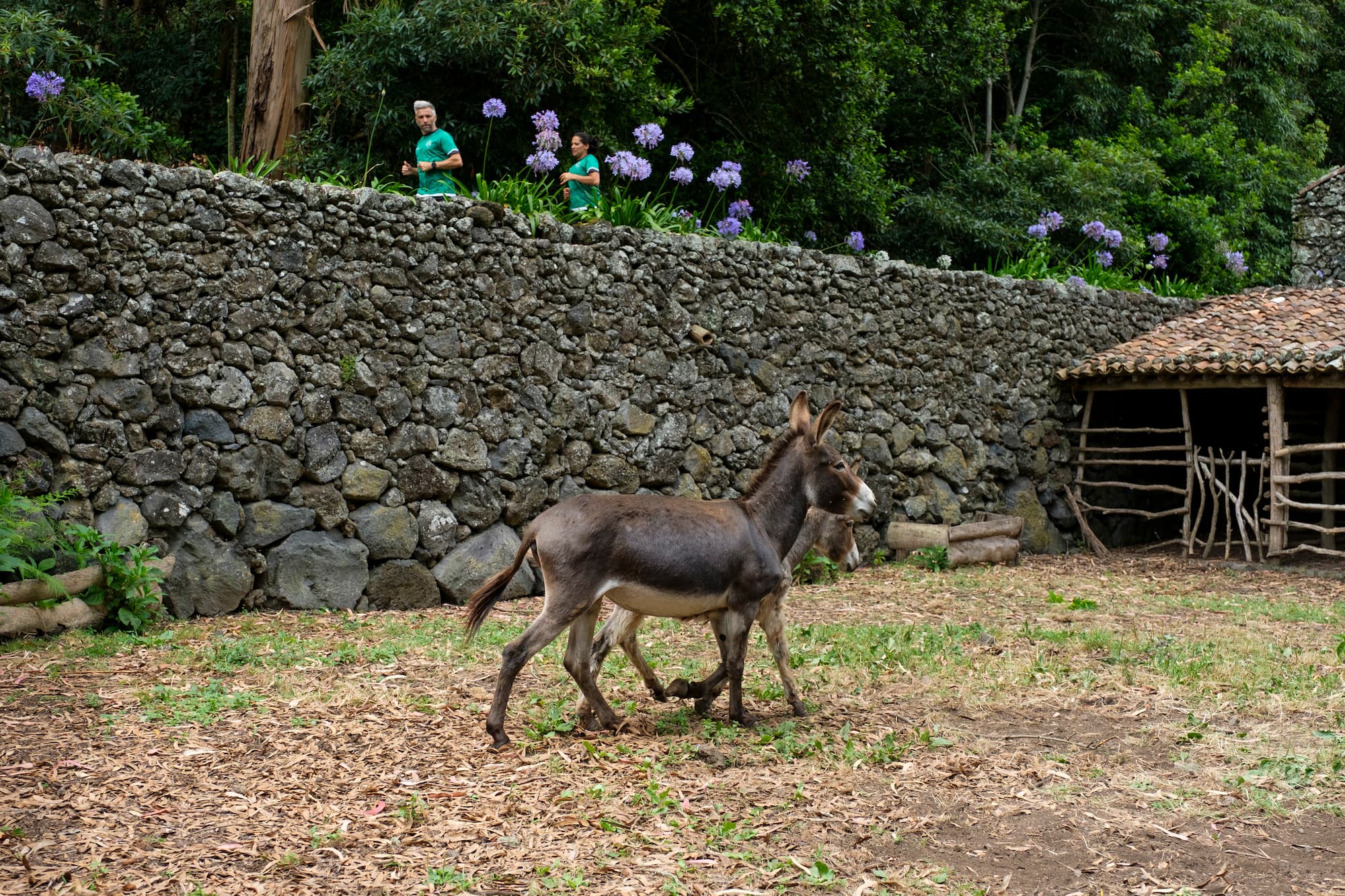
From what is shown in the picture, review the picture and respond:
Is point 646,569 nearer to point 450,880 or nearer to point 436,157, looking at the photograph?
point 450,880

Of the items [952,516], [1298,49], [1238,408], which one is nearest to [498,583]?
[952,516]

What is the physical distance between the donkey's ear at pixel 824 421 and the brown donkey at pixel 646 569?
0.6 inches

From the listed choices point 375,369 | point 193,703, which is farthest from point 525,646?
point 375,369

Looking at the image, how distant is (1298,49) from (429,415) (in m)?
22.7

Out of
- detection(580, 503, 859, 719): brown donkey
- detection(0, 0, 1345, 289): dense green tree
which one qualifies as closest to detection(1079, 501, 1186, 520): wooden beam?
detection(0, 0, 1345, 289): dense green tree

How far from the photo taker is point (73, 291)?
8.67m

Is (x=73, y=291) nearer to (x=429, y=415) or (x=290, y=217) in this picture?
(x=290, y=217)

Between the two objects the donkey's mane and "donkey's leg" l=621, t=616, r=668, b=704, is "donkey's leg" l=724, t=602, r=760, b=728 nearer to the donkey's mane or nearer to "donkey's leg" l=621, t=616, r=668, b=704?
"donkey's leg" l=621, t=616, r=668, b=704

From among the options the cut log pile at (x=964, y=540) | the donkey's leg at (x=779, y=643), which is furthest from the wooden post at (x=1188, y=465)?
the donkey's leg at (x=779, y=643)

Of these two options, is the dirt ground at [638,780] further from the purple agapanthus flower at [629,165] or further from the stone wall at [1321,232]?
the stone wall at [1321,232]

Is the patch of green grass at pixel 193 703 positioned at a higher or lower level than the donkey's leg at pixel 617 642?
lower

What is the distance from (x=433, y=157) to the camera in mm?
11461

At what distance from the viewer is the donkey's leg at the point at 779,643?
676 centimetres

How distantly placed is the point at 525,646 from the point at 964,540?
908 cm
